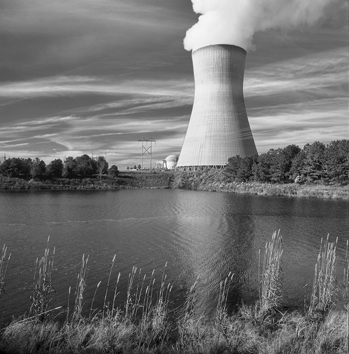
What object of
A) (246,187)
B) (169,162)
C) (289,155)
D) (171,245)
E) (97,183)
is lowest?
(171,245)

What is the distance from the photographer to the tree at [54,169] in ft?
140

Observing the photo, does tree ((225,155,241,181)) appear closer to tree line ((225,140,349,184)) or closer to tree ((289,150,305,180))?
tree line ((225,140,349,184))

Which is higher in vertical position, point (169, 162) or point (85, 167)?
point (169, 162)

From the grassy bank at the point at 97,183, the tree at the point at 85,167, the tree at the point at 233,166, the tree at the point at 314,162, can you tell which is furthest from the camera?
the tree at the point at 85,167

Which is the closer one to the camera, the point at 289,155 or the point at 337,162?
the point at 337,162

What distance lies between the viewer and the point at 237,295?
6.08 meters

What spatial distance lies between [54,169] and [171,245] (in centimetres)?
3749

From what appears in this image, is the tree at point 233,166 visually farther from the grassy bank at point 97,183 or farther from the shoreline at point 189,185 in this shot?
the grassy bank at point 97,183

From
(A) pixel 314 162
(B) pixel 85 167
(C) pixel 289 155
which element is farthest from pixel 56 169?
(A) pixel 314 162

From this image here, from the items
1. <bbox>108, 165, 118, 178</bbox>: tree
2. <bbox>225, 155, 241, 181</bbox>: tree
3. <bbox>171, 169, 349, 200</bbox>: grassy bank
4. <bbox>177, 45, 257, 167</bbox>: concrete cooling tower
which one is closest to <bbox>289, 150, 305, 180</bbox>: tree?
<bbox>171, 169, 349, 200</bbox>: grassy bank

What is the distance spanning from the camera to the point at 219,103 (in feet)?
95.0

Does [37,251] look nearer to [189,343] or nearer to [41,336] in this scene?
[41,336]

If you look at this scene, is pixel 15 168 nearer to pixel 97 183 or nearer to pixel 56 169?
pixel 56 169

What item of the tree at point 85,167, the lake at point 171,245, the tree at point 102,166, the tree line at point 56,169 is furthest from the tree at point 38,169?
the lake at point 171,245
